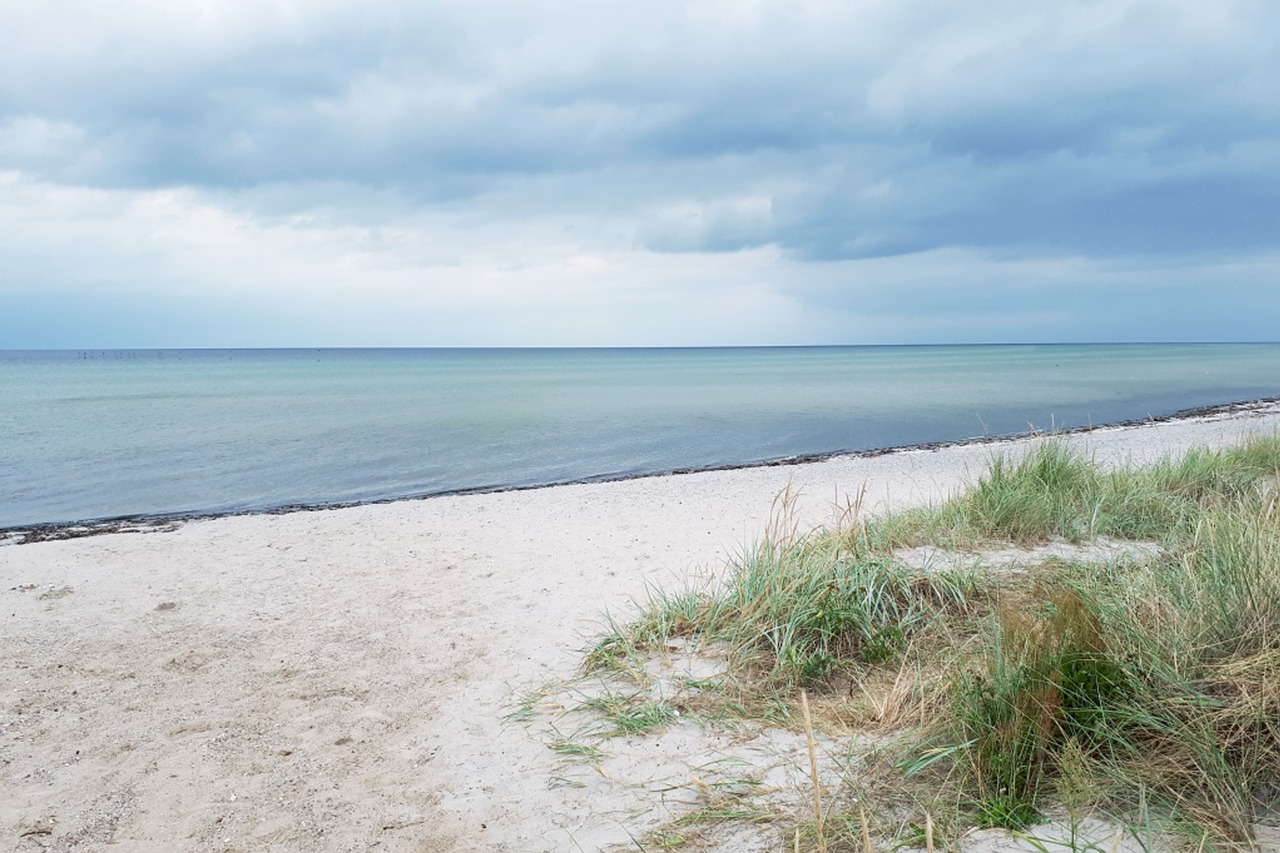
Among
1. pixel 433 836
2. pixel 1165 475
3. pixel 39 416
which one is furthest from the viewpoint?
pixel 39 416

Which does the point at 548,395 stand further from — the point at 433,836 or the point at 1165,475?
the point at 433,836

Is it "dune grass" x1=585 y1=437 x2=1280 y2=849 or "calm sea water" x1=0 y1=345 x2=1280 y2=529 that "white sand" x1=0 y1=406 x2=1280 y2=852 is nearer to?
"dune grass" x1=585 y1=437 x2=1280 y2=849

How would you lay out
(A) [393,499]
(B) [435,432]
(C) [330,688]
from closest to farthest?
(C) [330,688], (A) [393,499], (B) [435,432]

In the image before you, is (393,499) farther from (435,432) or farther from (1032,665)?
(1032,665)

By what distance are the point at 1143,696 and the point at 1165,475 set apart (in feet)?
22.0

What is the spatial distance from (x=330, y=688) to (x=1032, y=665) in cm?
434

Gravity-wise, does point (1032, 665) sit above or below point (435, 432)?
above

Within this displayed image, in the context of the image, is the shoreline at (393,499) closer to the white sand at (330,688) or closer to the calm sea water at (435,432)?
the calm sea water at (435,432)

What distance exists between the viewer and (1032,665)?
11.1 ft

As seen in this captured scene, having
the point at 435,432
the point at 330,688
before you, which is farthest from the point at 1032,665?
the point at 435,432

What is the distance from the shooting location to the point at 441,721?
189 inches

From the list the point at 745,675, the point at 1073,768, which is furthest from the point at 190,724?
the point at 1073,768

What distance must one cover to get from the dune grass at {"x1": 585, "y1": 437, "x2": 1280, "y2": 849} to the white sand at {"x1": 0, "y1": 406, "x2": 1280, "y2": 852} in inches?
26.7

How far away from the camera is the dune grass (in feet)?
9.78
